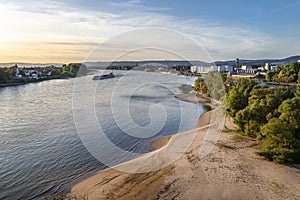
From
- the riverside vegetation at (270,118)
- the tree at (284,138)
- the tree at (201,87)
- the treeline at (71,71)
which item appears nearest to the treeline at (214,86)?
the tree at (201,87)

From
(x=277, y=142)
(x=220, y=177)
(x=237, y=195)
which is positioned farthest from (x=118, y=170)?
(x=277, y=142)

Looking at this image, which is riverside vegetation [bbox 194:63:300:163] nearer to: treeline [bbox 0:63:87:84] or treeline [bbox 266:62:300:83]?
treeline [bbox 266:62:300:83]

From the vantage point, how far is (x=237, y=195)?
9.27m

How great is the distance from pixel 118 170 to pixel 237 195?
5709 mm

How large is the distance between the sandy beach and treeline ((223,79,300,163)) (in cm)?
71

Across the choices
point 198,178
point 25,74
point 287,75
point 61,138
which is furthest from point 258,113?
point 25,74

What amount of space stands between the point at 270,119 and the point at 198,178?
5.87 m

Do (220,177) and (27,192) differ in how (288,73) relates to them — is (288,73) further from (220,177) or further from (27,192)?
(27,192)

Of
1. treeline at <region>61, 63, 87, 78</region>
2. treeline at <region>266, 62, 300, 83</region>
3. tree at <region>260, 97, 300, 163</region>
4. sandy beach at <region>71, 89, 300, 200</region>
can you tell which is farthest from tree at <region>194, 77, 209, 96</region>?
treeline at <region>61, 63, 87, 78</region>

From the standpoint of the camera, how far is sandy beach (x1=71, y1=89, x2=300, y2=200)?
9445 millimetres

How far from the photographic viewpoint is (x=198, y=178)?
10.6 metres

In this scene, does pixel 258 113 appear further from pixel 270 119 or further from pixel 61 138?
Answer: pixel 61 138

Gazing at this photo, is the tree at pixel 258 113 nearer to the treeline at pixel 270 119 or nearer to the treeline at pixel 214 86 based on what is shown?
the treeline at pixel 270 119

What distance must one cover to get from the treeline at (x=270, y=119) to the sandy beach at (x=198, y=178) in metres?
0.71
